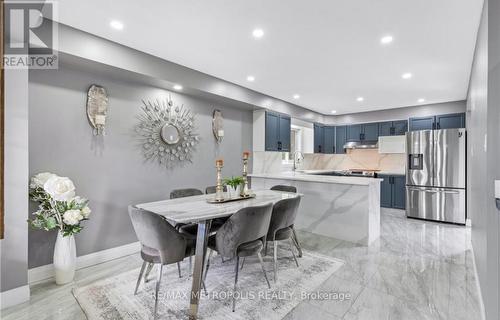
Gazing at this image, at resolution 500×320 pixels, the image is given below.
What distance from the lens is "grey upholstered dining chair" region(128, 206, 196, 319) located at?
1.95 meters

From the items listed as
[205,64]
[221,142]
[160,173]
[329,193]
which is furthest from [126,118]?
[329,193]

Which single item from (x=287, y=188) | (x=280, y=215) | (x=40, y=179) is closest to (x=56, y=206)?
(x=40, y=179)

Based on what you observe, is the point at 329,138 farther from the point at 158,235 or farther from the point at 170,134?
the point at 158,235

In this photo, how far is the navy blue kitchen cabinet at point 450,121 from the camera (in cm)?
513

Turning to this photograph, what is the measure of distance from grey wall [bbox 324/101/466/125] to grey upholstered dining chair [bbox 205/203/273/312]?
5.32 meters

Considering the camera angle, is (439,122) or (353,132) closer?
(439,122)

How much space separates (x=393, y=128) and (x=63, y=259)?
6.81 meters

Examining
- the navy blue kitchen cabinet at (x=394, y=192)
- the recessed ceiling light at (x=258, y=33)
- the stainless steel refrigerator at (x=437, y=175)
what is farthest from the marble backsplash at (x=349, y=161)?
the recessed ceiling light at (x=258, y=33)

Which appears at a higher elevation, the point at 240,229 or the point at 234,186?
the point at 234,186

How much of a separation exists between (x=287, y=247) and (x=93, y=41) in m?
3.49

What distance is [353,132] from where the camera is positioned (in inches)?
268

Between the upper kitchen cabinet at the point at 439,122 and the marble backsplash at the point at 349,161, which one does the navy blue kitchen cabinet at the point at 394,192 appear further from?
the upper kitchen cabinet at the point at 439,122

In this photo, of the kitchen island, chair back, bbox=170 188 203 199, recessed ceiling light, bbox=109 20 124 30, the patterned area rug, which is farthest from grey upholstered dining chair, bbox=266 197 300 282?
recessed ceiling light, bbox=109 20 124 30

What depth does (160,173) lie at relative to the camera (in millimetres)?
3668
